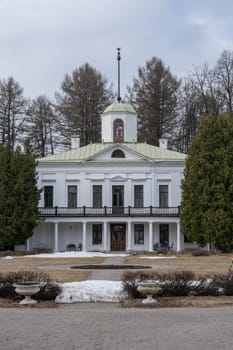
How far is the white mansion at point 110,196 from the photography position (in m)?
45.5

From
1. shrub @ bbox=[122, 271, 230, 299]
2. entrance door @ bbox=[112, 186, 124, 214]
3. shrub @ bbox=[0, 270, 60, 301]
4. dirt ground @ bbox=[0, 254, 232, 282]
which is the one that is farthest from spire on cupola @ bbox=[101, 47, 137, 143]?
shrub @ bbox=[0, 270, 60, 301]

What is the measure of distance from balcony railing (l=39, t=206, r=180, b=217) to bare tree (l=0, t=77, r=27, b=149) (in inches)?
572

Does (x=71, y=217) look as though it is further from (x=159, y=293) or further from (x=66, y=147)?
(x=159, y=293)

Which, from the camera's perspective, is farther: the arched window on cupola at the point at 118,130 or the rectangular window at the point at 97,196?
the arched window on cupola at the point at 118,130

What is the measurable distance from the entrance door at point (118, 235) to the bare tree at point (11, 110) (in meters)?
16.6

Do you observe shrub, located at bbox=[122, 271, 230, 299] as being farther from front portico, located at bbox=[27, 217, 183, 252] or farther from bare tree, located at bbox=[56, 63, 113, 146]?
bare tree, located at bbox=[56, 63, 113, 146]

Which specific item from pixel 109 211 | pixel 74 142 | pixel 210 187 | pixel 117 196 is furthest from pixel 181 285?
pixel 74 142

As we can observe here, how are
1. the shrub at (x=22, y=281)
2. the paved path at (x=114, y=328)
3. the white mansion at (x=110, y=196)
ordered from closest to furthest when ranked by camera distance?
the paved path at (x=114, y=328) < the shrub at (x=22, y=281) < the white mansion at (x=110, y=196)

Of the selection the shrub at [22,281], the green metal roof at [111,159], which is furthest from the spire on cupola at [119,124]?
the shrub at [22,281]

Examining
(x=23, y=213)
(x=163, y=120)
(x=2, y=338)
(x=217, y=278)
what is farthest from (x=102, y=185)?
(x=2, y=338)

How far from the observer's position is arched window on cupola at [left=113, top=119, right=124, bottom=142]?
163 ft

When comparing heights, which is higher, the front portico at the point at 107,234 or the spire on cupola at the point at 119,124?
the spire on cupola at the point at 119,124

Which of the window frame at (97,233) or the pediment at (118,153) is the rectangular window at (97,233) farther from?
the pediment at (118,153)

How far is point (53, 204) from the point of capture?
152 ft
